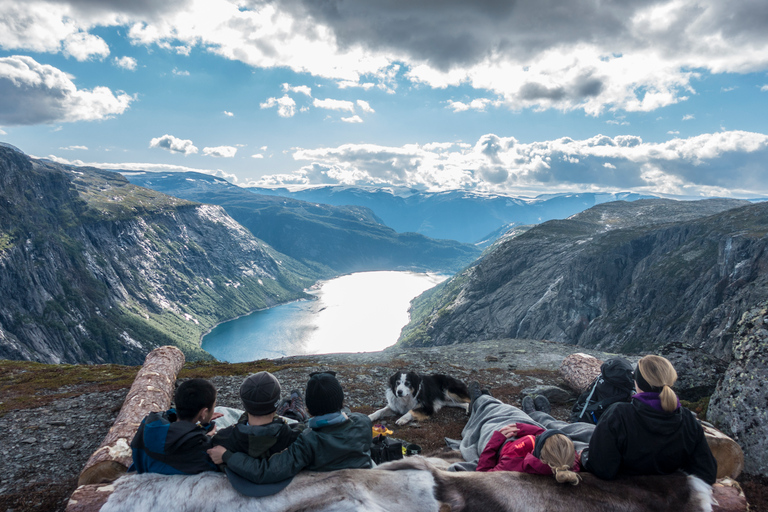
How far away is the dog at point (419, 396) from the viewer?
12.7 metres

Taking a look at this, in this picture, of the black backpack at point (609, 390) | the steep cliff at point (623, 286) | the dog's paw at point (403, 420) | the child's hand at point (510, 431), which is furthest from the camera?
the steep cliff at point (623, 286)

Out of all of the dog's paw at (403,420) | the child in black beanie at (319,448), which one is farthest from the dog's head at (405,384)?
the child in black beanie at (319,448)

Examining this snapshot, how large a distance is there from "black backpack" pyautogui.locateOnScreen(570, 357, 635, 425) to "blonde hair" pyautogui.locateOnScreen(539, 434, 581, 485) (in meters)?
5.99

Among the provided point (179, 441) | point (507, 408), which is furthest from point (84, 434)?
point (507, 408)

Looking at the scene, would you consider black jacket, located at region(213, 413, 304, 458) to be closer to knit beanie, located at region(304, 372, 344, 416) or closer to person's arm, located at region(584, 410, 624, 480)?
knit beanie, located at region(304, 372, 344, 416)

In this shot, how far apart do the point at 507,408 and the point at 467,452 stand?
5.07 ft

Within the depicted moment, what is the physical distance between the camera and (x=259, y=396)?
5.38 metres

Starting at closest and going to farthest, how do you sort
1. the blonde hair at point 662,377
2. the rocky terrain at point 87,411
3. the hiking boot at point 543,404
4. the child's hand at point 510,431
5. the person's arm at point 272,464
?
the person's arm at point 272,464
the blonde hair at point 662,377
the child's hand at point 510,431
the rocky terrain at point 87,411
the hiking boot at point 543,404

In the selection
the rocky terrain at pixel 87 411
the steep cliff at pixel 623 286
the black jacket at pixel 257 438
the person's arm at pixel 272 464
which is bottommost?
the steep cliff at pixel 623 286

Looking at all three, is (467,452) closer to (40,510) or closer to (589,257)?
(40,510)

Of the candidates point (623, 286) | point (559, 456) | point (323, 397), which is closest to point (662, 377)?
point (559, 456)

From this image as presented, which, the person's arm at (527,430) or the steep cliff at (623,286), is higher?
the person's arm at (527,430)

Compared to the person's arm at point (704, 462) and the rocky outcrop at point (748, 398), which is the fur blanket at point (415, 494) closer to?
the person's arm at point (704, 462)

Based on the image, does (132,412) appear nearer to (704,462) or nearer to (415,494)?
(415,494)
